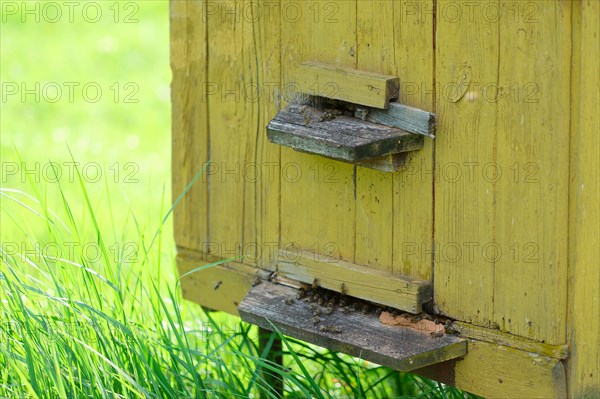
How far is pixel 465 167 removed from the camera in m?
2.72

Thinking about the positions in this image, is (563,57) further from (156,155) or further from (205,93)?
(156,155)

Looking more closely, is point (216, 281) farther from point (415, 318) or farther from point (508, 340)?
point (508, 340)

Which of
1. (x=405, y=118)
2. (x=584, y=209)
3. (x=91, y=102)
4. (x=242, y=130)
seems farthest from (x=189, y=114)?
(x=91, y=102)

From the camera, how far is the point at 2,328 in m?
2.81

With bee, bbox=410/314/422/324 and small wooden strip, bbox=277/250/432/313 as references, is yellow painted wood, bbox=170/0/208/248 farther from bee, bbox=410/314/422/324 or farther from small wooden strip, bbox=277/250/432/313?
bee, bbox=410/314/422/324

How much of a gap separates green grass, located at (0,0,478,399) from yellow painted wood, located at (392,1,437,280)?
45 cm

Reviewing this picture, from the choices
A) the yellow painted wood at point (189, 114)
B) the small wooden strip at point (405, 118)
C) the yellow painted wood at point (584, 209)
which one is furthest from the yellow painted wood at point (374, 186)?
the yellow painted wood at point (189, 114)

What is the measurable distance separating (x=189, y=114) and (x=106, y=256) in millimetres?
726

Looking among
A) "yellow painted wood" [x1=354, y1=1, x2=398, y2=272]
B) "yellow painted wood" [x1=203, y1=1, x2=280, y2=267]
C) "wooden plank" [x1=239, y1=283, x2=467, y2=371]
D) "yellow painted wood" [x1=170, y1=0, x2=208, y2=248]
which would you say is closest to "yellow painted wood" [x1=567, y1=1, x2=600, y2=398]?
"wooden plank" [x1=239, y1=283, x2=467, y2=371]

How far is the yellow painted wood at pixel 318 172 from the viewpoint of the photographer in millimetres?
2984

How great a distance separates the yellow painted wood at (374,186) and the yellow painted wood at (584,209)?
1.93 feet

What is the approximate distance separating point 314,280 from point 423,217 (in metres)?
0.45

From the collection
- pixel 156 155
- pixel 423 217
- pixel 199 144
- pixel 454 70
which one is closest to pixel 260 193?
pixel 199 144

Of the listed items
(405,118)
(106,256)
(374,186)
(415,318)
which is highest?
(405,118)
